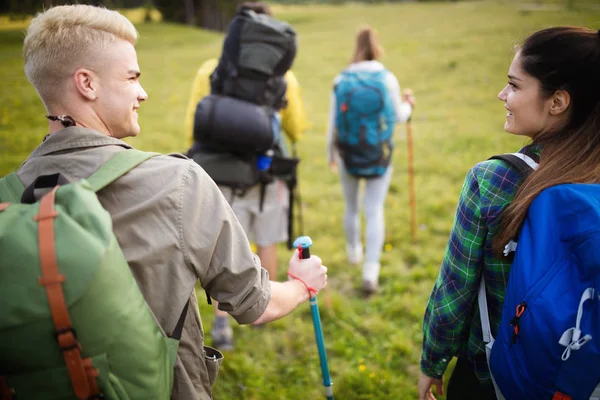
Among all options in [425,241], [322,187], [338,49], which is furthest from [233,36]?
[338,49]

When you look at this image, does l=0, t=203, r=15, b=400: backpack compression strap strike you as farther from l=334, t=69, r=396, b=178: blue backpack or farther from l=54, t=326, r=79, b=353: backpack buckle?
l=334, t=69, r=396, b=178: blue backpack

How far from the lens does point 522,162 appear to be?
1.81 metres

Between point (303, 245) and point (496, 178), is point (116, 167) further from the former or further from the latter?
point (496, 178)

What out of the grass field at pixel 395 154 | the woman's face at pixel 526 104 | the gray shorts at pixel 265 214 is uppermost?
the woman's face at pixel 526 104

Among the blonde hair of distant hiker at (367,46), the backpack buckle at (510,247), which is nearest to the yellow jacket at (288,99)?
the blonde hair of distant hiker at (367,46)

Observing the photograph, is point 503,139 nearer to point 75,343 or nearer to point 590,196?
point 590,196

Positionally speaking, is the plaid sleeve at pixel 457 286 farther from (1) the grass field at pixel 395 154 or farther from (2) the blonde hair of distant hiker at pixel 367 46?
(2) the blonde hair of distant hiker at pixel 367 46

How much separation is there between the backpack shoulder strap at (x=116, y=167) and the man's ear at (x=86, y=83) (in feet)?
0.90

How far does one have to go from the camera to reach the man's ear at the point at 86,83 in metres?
1.61

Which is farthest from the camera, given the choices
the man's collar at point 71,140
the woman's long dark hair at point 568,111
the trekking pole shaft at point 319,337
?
the trekking pole shaft at point 319,337

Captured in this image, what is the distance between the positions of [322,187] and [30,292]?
7.35 m

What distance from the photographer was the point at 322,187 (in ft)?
27.8

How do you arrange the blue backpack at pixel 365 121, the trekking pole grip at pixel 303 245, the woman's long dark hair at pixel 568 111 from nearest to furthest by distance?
the woman's long dark hair at pixel 568 111
the trekking pole grip at pixel 303 245
the blue backpack at pixel 365 121

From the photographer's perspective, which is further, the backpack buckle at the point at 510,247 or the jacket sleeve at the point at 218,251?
the backpack buckle at the point at 510,247
